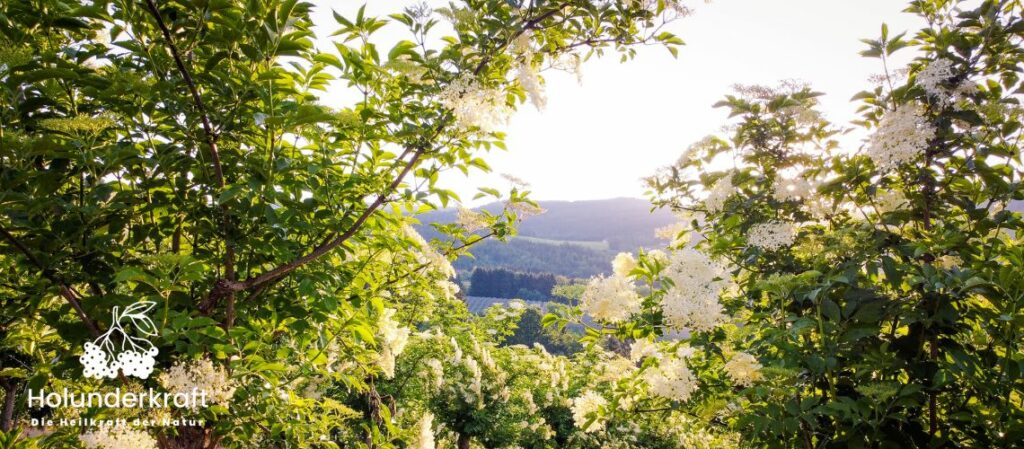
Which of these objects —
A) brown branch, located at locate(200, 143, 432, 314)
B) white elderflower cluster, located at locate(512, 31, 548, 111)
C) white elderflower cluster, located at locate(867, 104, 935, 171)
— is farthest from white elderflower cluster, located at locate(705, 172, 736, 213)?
brown branch, located at locate(200, 143, 432, 314)

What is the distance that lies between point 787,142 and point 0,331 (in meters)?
4.38

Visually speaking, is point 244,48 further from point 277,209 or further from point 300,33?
point 277,209

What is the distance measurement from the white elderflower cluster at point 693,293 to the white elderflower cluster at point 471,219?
107 cm

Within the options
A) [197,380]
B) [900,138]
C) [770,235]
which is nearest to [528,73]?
[770,235]

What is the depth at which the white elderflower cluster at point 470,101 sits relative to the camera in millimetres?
2074

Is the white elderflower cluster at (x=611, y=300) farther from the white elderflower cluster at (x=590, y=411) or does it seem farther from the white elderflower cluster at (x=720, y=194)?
the white elderflower cluster at (x=590, y=411)

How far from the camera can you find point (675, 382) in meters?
2.97

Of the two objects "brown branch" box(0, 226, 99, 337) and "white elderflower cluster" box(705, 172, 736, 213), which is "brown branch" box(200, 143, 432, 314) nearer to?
"brown branch" box(0, 226, 99, 337)

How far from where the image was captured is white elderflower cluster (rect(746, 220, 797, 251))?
267 centimetres

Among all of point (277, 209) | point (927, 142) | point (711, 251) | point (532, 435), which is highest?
point (927, 142)

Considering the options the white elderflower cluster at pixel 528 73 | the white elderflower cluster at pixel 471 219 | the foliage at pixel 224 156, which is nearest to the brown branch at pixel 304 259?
the foliage at pixel 224 156

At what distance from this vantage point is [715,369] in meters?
3.37

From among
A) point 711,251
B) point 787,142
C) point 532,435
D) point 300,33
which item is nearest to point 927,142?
point 787,142

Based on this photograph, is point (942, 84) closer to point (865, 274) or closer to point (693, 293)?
point (865, 274)
